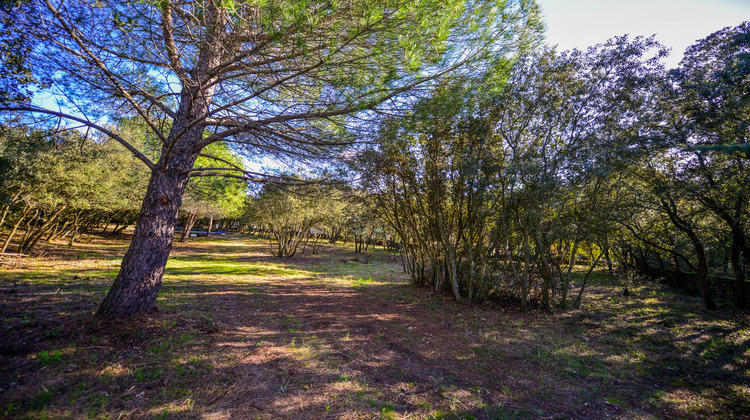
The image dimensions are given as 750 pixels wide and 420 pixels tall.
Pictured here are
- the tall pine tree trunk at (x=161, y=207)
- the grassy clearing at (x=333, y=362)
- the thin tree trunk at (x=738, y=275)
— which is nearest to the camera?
the grassy clearing at (x=333, y=362)

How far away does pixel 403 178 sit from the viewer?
962 cm

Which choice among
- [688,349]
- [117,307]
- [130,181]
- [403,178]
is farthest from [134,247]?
[130,181]

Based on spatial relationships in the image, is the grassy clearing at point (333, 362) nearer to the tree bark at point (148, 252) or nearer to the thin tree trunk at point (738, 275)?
the tree bark at point (148, 252)

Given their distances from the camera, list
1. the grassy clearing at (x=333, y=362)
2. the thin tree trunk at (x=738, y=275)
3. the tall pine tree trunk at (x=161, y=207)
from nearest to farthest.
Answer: the grassy clearing at (x=333, y=362) → the tall pine tree trunk at (x=161, y=207) → the thin tree trunk at (x=738, y=275)

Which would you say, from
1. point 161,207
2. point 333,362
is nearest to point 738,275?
point 333,362

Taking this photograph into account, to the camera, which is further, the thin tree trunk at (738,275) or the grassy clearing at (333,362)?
the thin tree trunk at (738,275)

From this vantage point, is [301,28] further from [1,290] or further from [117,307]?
[1,290]

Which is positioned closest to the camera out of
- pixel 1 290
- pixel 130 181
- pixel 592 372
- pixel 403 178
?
pixel 592 372

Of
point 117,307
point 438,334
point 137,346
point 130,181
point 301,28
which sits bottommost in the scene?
point 438,334

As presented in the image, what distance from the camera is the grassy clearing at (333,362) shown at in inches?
110

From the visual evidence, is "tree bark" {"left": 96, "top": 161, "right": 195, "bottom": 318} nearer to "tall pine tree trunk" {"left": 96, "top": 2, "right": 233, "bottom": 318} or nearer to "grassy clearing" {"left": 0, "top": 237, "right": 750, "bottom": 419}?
"tall pine tree trunk" {"left": 96, "top": 2, "right": 233, "bottom": 318}

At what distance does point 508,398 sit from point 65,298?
27.1 ft

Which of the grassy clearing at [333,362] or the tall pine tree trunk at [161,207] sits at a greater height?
the tall pine tree trunk at [161,207]

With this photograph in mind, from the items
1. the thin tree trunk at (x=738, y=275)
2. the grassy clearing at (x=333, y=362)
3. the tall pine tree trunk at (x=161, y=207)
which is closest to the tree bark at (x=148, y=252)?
the tall pine tree trunk at (x=161, y=207)
